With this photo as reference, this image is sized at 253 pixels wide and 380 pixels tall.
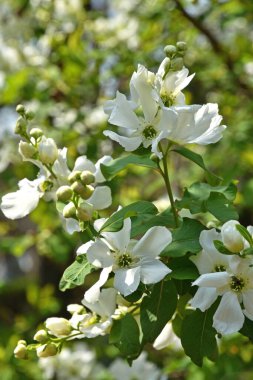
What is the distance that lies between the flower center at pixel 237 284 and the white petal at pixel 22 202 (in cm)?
33

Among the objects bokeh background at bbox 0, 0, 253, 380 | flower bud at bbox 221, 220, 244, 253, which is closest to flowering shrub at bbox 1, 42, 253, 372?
flower bud at bbox 221, 220, 244, 253

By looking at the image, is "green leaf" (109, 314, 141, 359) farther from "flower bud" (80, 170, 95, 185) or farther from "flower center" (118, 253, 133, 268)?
"flower bud" (80, 170, 95, 185)

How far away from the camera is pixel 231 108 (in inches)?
105

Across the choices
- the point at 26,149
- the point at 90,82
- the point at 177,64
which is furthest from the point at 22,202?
the point at 90,82

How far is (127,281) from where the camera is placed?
0.80m

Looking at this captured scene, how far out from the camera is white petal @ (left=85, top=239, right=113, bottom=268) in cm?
82

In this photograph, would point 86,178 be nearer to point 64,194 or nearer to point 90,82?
point 64,194

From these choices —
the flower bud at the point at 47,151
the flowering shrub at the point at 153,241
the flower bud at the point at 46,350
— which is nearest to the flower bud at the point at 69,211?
the flowering shrub at the point at 153,241

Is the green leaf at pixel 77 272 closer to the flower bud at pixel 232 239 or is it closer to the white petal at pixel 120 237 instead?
the white petal at pixel 120 237

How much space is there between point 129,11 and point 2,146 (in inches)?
36.1

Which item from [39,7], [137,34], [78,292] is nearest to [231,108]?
[137,34]

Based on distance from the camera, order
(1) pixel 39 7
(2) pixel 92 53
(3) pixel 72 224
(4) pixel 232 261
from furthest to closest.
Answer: (1) pixel 39 7 → (2) pixel 92 53 → (3) pixel 72 224 → (4) pixel 232 261

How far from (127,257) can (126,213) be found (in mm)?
61

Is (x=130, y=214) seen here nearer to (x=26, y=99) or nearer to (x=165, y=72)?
(x=165, y=72)
